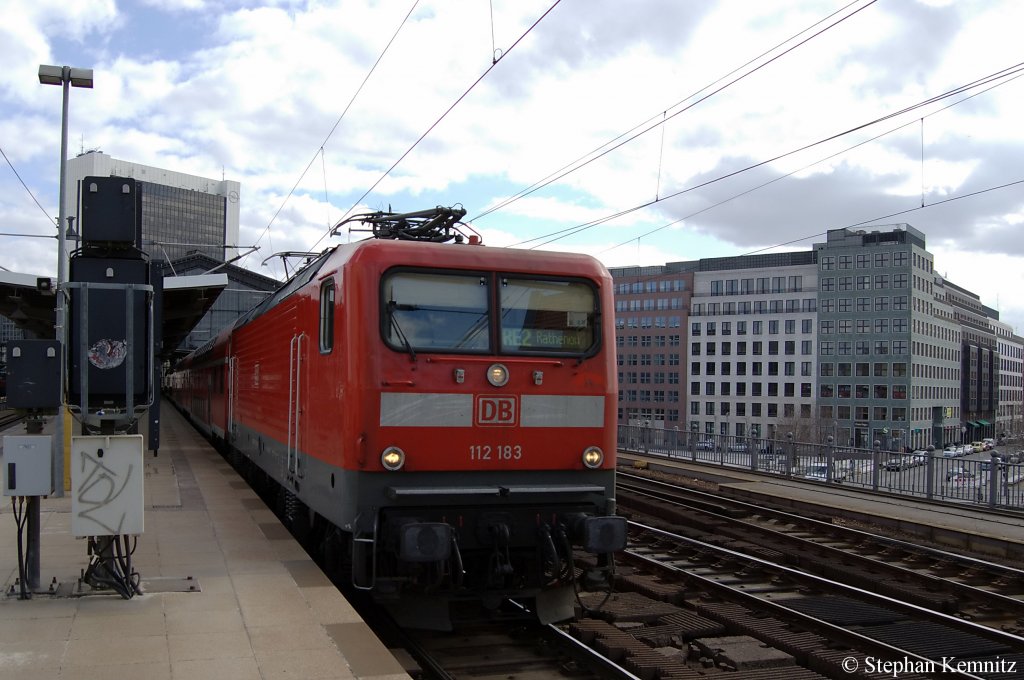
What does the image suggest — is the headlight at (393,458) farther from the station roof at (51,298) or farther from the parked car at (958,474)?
the parked car at (958,474)

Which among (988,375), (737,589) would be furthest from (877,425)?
(737,589)

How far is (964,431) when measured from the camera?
95875 mm

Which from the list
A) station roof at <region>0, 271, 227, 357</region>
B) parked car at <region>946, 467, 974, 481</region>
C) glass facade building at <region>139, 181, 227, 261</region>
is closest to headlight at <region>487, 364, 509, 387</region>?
station roof at <region>0, 271, 227, 357</region>

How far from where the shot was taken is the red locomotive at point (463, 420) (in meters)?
6.66

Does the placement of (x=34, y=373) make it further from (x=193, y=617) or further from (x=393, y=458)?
(x=393, y=458)

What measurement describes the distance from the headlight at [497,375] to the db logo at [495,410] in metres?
0.12

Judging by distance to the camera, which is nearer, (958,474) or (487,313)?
(487,313)

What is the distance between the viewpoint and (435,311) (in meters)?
7.04

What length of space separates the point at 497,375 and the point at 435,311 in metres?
0.73

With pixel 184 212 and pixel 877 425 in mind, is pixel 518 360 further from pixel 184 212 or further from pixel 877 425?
pixel 877 425

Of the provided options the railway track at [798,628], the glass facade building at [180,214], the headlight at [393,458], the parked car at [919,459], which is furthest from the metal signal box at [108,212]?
the glass facade building at [180,214]

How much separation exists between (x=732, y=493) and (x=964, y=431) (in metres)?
90.9

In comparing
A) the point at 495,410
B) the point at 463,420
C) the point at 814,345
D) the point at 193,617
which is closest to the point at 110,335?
the point at 193,617

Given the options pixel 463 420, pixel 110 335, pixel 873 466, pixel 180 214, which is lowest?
pixel 873 466
